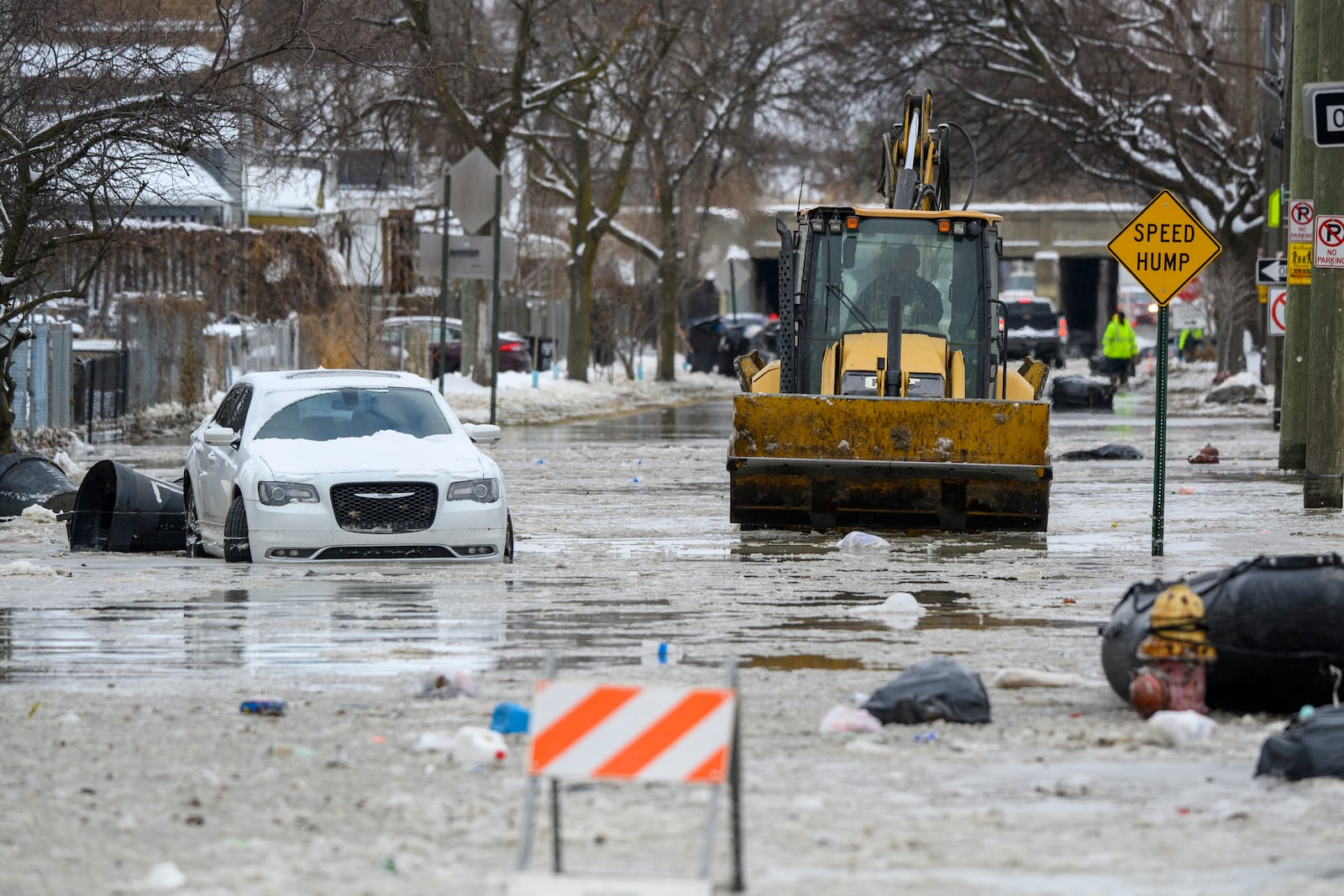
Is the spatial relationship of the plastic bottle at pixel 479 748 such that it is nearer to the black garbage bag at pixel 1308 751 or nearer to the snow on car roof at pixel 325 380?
the black garbage bag at pixel 1308 751

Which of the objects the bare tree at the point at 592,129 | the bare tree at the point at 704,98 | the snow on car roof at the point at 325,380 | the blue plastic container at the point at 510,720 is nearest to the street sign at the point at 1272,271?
the snow on car roof at the point at 325,380

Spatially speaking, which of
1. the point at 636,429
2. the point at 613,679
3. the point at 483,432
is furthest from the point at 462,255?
the point at 613,679

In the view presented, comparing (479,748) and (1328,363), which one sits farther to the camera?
(1328,363)

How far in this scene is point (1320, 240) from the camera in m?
18.0

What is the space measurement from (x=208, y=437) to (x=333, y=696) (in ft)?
20.2

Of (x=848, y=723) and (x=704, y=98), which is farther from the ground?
(x=704, y=98)

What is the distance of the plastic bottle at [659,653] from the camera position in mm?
9602

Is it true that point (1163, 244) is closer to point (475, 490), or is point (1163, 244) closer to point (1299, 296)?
point (475, 490)

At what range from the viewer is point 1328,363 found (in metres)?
18.6

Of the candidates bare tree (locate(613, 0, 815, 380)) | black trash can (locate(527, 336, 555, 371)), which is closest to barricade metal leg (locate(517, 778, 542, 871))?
bare tree (locate(613, 0, 815, 380))

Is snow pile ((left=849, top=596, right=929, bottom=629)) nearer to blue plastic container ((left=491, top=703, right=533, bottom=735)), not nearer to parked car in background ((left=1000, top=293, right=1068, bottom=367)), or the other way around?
blue plastic container ((left=491, top=703, right=533, bottom=735))

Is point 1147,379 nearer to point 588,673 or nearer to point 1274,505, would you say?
→ point 1274,505

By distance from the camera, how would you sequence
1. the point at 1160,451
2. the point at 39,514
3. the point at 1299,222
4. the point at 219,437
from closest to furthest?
the point at 219,437
the point at 1160,451
the point at 39,514
the point at 1299,222

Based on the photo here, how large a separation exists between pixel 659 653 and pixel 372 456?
4.89 metres
